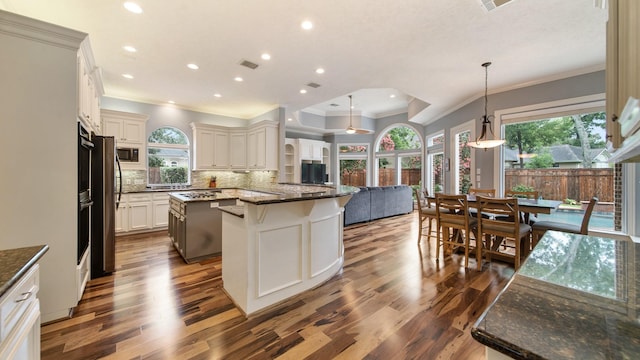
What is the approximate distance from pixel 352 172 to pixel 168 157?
19.4ft

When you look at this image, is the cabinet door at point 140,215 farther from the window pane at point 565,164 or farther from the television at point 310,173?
the window pane at point 565,164

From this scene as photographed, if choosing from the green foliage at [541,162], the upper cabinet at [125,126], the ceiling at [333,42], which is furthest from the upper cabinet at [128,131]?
the green foliage at [541,162]

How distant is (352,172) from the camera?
30.1 ft

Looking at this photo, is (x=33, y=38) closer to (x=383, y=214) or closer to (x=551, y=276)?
(x=551, y=276)

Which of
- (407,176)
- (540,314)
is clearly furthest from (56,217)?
(407,176)

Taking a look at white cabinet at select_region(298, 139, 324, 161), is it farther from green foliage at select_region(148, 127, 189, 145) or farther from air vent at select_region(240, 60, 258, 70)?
air vent at select_region(240, 60, 258, 70)

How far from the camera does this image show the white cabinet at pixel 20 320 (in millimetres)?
868

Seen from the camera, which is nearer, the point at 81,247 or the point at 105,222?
→ the point at 81,247

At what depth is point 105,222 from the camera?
293cm

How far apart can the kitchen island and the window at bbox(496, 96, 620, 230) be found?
388 cm

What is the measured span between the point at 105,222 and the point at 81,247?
2.15 ft

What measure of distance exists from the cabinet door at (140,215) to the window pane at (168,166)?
84 cm

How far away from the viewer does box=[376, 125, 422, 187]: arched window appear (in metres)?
7.95

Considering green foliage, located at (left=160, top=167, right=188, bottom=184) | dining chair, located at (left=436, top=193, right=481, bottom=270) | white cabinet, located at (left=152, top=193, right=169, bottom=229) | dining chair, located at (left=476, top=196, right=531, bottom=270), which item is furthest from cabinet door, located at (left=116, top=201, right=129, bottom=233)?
dining chair, located at (left=476, top=196, right=531, bottom=270)
